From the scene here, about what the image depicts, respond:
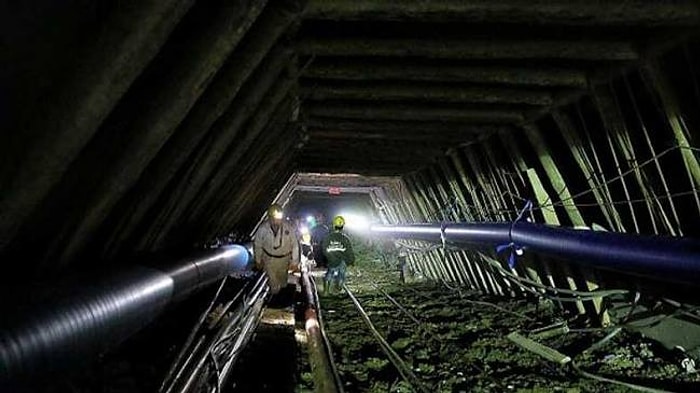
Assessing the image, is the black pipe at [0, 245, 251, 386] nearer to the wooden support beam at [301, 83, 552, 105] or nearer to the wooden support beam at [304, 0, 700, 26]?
the wooden support beam at [304, 0, 700, 26]

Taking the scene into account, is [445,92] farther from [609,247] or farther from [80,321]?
[80,321]

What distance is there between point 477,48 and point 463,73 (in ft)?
1.50

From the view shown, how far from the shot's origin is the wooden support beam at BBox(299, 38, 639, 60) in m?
3.22

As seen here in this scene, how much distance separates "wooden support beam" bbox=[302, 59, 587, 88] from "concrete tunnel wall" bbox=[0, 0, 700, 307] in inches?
0.5

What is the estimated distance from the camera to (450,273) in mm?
9297

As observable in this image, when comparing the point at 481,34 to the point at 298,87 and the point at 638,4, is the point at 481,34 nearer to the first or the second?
the point at 638,4

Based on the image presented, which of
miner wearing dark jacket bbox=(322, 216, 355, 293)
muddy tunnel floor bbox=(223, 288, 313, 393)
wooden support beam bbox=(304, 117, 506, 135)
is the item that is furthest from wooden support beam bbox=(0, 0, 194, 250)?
miner wearing dark jacket bbox=(322, 216, 355, 293)

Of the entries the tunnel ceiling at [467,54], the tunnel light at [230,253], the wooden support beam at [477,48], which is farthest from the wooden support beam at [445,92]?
the tunnel light at [230,253]

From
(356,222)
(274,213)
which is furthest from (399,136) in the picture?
(356,222)

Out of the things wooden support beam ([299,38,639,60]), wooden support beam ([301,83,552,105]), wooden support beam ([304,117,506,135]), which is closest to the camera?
wooden support beam ([299,38,639,60])

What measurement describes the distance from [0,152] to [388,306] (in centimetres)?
634

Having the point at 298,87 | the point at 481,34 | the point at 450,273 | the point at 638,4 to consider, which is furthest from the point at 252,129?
the point at 450,273

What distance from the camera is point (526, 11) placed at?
2.73 metres

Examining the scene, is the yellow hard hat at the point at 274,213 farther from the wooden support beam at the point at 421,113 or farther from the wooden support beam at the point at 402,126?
the wooden support beam at the point at 421,113
